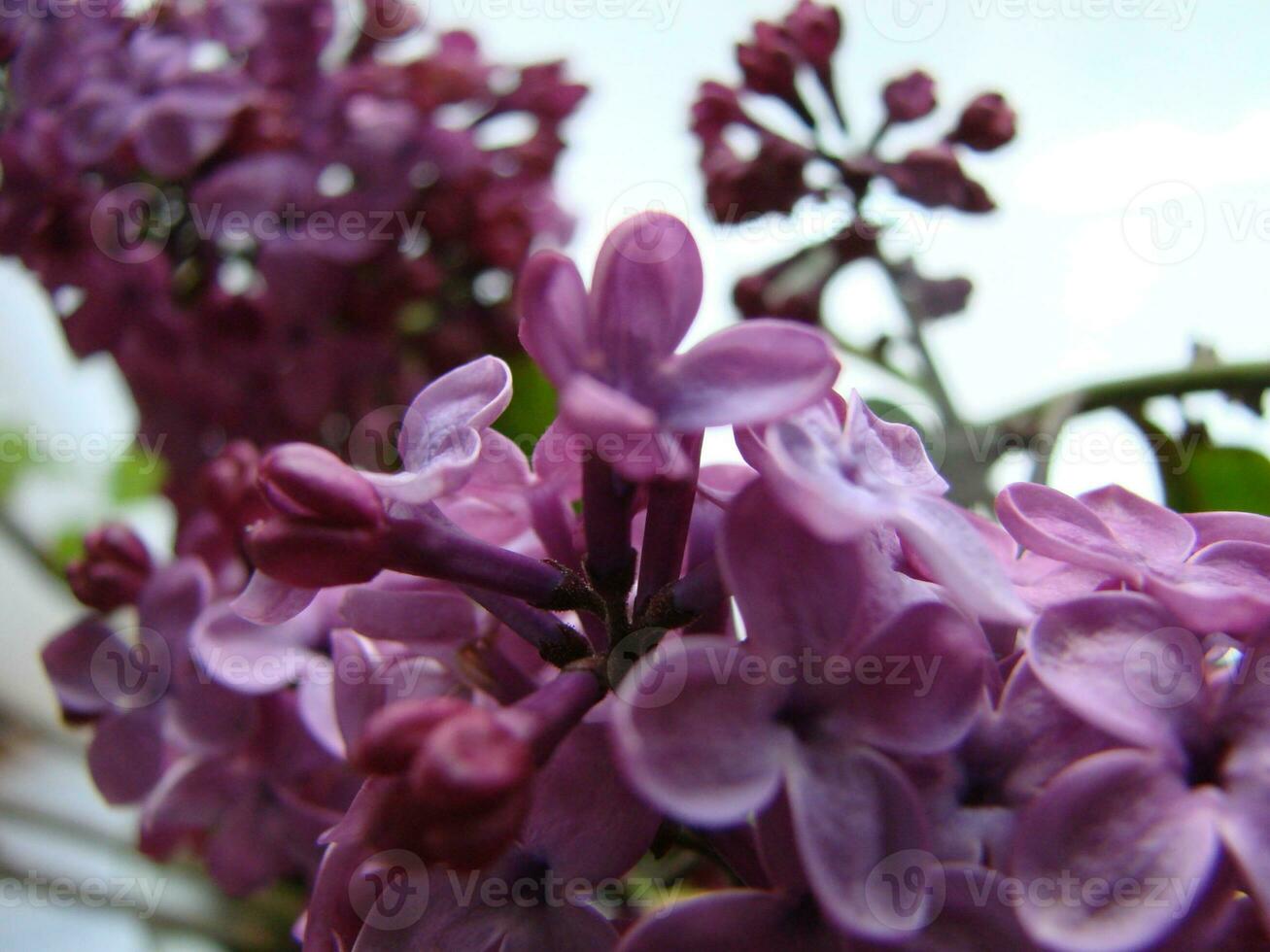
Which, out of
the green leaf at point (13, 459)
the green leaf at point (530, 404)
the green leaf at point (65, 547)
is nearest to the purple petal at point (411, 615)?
the green leaf at point (530, 404)

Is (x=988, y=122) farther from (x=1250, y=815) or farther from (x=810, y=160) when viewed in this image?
(x=1250, y=815)

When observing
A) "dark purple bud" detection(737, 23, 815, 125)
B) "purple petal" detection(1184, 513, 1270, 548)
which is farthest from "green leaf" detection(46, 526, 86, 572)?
"purple petal" detection(1184, 513, 1270, 548)

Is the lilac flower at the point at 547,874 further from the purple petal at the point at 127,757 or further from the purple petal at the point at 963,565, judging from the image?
the purple petal at the point at 127,757

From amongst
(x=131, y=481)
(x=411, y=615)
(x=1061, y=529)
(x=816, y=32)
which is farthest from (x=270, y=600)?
(x=131, y=481)

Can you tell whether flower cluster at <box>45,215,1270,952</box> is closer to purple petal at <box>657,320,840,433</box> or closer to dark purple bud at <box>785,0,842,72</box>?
purple petal at <box>657,320,840,433</box>

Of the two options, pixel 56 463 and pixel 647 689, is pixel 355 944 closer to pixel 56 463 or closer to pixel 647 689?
pixel 647 689
